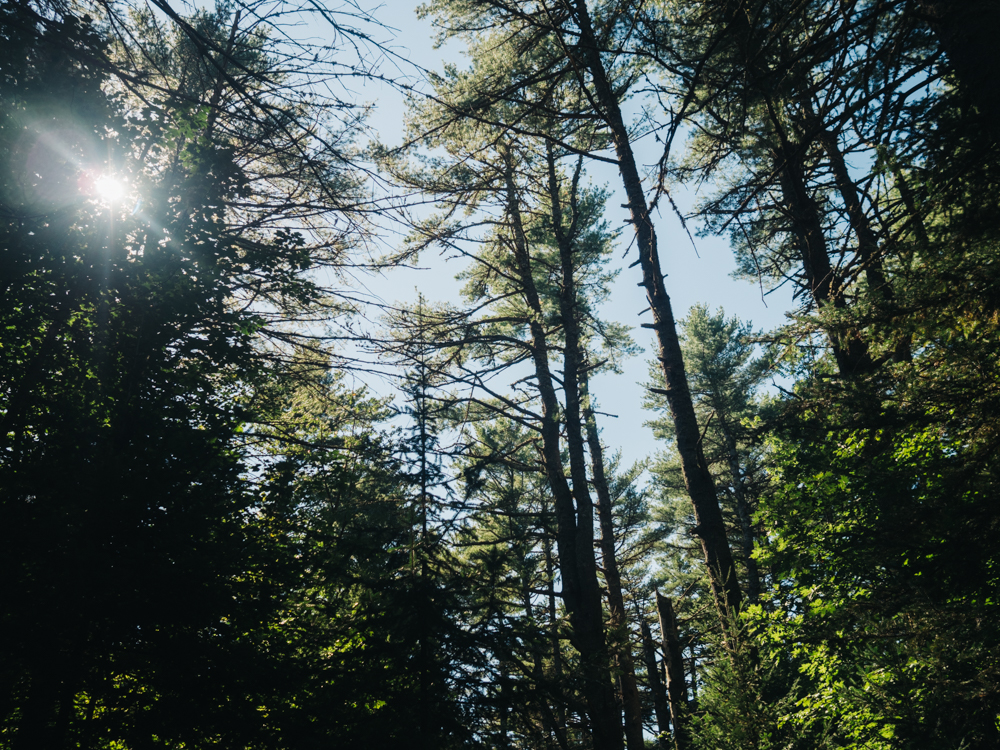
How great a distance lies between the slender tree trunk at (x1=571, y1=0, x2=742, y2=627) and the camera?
6105mm

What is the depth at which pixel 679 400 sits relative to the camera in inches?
272

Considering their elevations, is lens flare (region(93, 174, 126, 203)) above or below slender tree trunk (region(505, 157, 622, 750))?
above

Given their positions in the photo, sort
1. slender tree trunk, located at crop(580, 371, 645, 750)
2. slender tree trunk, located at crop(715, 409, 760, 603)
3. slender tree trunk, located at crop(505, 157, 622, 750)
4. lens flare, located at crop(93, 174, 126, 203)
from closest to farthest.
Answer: lens flare, located at crop(93, 174, 126, 203), slender tree trunk, located at crop(505, 157, 622, 750), slender tree trunk, located at crop(580, 371, 645, 750), slender tree trunk, located at crop(715, 409, 760, 603)

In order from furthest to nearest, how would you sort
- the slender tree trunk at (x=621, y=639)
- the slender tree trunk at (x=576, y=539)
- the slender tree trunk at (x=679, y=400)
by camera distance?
the slender tree trunk at (x=621, y=639) → the slender tree trunk at (x=576, y=539) → the slender tree trunk at (x=679, y=400)

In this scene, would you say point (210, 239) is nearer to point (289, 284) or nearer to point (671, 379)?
point (289, 284)

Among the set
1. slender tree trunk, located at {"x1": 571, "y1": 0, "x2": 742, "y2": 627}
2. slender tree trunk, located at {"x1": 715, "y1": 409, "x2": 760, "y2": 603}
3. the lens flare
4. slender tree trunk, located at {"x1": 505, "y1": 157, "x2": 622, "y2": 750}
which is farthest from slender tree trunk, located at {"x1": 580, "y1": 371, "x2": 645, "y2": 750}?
the lens flare

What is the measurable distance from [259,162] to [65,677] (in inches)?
329

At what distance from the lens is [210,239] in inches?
244

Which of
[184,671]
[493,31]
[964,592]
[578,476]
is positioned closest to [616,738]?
[578,476]

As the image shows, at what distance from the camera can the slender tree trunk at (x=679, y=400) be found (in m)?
6.11

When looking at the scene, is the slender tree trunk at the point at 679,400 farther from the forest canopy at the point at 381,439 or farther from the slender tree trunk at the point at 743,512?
the slender tree trunk at the point at 743,512

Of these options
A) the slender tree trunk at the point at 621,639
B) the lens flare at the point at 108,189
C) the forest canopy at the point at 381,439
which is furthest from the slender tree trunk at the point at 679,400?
the lens flare at the point at 108,189

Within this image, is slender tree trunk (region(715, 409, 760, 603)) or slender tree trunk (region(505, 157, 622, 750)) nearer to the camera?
slender tree trunk (region(505, 157, 622, 750))

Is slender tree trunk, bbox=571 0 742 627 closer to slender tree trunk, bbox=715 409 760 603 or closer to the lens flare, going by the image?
the lens flare
